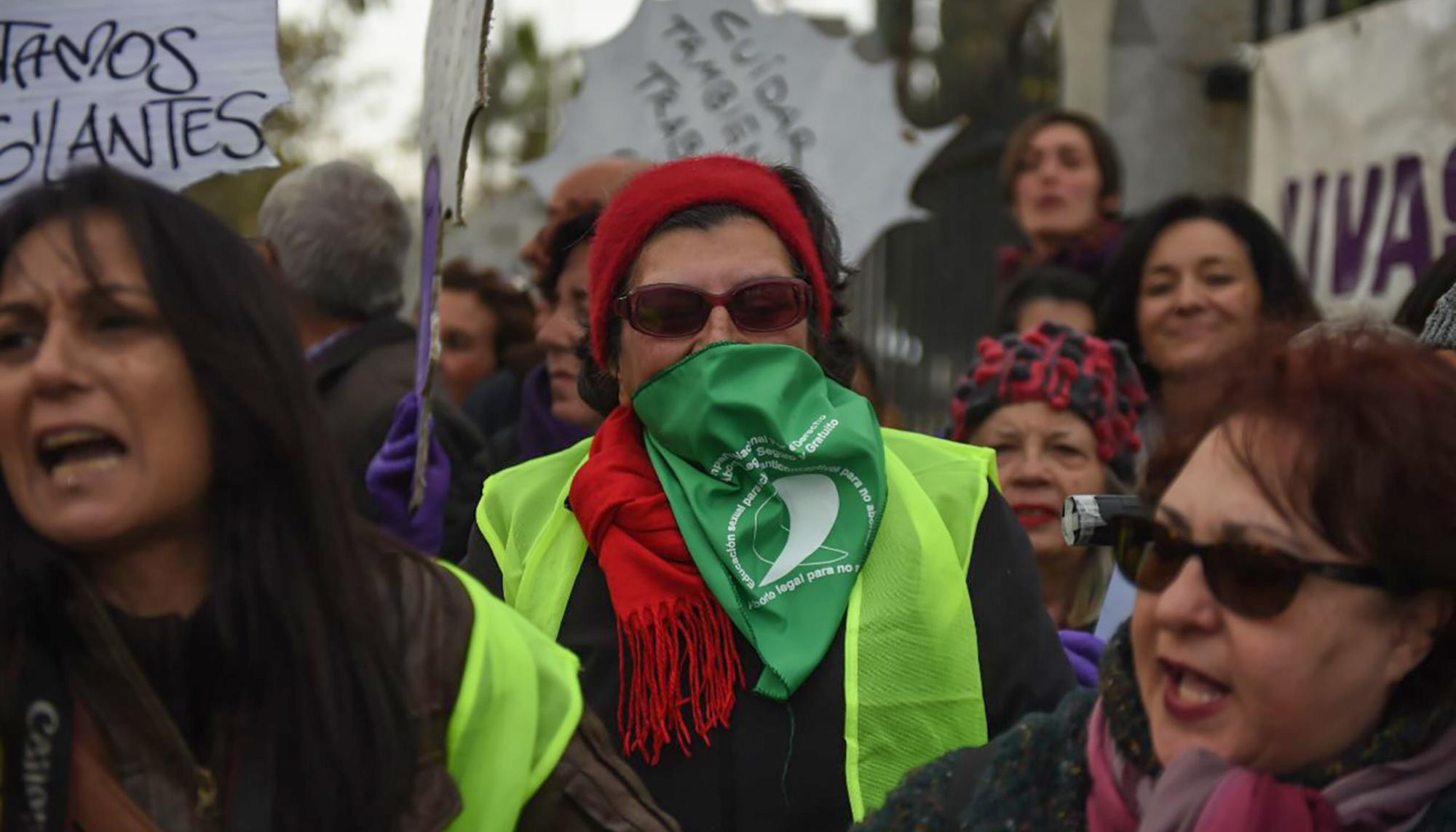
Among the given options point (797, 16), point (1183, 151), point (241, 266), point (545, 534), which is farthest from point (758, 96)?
point (241, 266)

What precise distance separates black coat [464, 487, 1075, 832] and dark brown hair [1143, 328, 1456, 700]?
2.91 ft

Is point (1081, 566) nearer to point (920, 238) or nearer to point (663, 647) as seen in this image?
point (663, 647)

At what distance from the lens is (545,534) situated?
3.10 metres

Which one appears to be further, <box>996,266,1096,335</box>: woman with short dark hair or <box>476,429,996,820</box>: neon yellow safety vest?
<box>996,266,1096,335</box>: woman with short dark hair

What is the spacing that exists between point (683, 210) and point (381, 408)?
1.40 meters

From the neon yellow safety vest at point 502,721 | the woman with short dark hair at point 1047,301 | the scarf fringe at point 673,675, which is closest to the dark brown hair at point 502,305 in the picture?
the woman with short dark hair at point 1047,301

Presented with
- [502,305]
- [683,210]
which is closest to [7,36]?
[683,210]

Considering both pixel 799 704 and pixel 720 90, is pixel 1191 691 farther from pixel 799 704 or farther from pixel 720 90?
pixel 720 90

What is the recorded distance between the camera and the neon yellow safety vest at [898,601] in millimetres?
2902

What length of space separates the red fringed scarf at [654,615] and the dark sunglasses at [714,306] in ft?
0.72

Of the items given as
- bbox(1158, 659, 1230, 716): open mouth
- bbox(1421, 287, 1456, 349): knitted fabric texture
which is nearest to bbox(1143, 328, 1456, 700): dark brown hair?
bbox(1158, 659, 1230, 716): open mouth

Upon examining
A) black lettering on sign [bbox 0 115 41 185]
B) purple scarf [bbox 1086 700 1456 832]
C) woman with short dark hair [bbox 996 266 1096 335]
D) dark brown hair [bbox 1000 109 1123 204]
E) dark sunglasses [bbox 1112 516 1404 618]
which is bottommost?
purple scarf [bbox 1086 700 1456 832]

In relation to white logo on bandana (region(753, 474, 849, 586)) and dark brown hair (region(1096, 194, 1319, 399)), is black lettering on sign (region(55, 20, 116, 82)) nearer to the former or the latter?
white logo on bandana (region(753, 474, 849, 586))

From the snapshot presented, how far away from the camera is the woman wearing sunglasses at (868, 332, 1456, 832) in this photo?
2.03 metres
